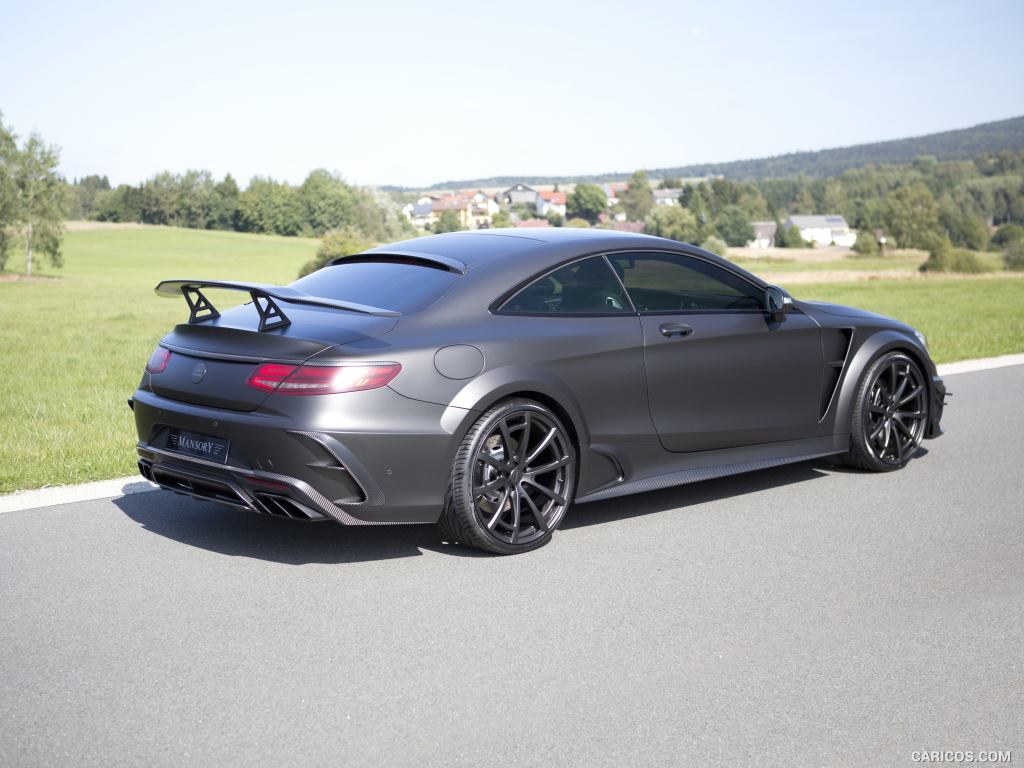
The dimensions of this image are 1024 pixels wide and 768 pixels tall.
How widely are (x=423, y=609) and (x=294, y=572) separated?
0.79 metres

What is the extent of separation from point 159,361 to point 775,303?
11.0ft

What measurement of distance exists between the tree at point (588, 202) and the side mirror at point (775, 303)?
177848mm

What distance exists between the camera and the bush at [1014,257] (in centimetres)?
7262

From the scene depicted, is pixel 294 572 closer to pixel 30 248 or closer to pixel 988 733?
pixel 988 733

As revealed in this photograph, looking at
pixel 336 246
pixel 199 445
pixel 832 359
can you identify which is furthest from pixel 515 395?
pixel 336 246

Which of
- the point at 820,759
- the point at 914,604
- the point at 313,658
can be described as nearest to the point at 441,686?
the point at 313,658

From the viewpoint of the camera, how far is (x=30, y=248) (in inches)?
2625

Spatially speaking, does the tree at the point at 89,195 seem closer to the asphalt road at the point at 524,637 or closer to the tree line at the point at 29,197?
the tree line at the point at 29,197

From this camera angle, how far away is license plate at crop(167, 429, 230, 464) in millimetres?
5145

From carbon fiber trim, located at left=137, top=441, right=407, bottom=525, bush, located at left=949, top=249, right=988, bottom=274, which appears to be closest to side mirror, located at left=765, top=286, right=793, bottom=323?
carbon fiber trim, located at left=137, top=441, right=407, bottom=525

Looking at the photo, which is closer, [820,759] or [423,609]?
[820,759]

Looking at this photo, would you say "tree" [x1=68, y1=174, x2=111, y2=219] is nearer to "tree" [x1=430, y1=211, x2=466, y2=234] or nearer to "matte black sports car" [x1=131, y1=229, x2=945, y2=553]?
"tree" [x1=430, y1=211, x2=466, y2=234]

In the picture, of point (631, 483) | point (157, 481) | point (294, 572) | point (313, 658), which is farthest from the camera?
point (631, 483)

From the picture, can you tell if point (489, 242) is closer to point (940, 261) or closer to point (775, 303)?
point (775, 303)
